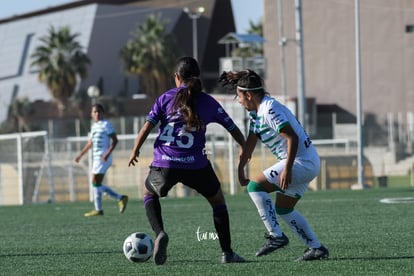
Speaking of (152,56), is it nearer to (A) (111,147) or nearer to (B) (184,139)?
(A) (111,147)

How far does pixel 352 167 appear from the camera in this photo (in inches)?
1460

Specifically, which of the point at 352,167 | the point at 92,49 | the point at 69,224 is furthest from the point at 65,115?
the point at 69,224

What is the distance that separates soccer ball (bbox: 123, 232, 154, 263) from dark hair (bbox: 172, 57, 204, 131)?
1193 millimetres

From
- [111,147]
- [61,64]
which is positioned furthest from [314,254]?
[61,64]

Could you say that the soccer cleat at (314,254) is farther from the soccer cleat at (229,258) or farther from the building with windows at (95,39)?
the building with windows at (95,39)

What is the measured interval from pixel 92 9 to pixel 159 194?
A: 78531mm

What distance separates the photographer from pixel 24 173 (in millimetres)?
31266

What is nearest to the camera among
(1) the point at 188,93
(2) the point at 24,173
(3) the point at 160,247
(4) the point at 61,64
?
(3) the point at 160,247

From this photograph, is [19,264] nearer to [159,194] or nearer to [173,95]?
[159,194]

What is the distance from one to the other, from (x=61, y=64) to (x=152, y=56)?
6.44 m

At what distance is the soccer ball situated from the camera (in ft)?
34.9

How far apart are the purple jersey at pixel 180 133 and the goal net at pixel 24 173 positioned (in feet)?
68.3

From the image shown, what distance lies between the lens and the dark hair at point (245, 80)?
10.4m

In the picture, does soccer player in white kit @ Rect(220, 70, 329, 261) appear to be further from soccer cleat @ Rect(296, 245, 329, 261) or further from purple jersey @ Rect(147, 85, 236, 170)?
purple jersey @ Rect(147, 85, 236, 170)
